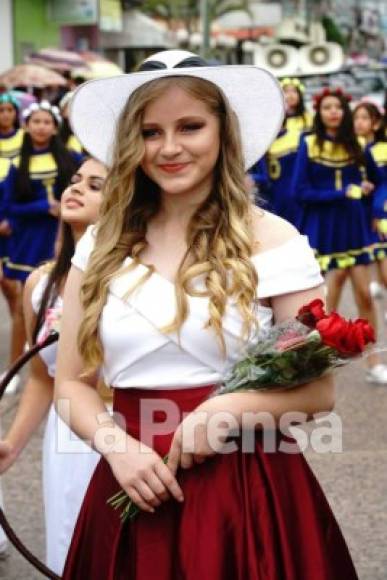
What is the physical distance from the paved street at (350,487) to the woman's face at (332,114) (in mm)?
2357

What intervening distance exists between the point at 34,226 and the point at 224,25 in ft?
126

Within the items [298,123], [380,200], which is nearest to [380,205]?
[380,200]

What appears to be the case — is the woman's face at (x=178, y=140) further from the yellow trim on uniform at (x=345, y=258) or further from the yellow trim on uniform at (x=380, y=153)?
the yellow trim on uniform at (x=380, y=153)

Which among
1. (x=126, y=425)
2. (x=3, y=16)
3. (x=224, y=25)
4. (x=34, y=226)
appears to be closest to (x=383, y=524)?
(x=126, y=425)

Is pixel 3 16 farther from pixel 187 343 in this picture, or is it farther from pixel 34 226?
pixel 187 343

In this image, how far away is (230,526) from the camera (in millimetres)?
2600

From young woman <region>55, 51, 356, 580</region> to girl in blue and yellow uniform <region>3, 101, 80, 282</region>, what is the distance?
5796 mm

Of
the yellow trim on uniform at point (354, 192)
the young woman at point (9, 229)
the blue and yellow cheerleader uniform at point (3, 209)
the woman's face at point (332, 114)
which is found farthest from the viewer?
the woman's face at point (332, 114)

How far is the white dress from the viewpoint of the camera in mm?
4008

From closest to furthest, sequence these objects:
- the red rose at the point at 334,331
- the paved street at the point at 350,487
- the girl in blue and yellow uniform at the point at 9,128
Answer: the red rose at the point at 334,331, the paved street at the point at 350,487, the girl in blue and yellow uniform at the point at 9,128

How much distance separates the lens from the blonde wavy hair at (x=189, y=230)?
2.58 meters

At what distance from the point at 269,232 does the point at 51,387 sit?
4.72 feet

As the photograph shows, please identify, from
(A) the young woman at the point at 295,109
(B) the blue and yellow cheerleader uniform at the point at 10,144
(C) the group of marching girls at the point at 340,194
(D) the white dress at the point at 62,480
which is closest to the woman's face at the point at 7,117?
(B) the blue and yellow cheerleader uniform at the point at 10,144

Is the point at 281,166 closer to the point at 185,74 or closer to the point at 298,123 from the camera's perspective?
the point at 298,123
